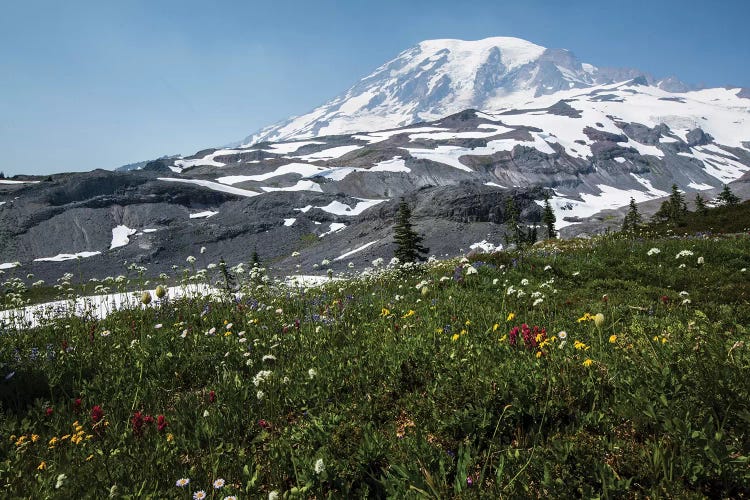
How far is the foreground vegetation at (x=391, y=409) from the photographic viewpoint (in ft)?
7.97

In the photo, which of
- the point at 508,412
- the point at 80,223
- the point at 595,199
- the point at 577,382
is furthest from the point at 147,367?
the point at 595,199

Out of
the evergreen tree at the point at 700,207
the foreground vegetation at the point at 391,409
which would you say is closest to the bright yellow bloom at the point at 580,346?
the foreground vegetation at the point at 391,409

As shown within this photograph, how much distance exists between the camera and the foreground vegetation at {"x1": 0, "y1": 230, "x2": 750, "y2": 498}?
2.43m

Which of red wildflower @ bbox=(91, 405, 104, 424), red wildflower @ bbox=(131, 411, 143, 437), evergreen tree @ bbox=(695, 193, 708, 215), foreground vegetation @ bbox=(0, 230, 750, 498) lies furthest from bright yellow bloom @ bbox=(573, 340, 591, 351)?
evergreen tree @ bbox=(695, 193, 708, 215)

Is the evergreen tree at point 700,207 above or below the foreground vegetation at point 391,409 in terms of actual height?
below

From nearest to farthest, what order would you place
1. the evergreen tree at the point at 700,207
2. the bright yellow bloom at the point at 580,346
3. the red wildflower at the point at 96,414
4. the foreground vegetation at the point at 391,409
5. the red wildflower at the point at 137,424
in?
the foreground vegetation at the point at 391,409
the red wildflower at the point at 137,424
the red wildflower at the point at 96,414
the bright yellow bloom at the point at 580,346
the evergreen tree at the point at 700,207

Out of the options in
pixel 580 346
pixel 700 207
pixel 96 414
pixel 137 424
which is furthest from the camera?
pixel 700 207

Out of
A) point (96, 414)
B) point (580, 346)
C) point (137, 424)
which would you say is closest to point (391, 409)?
point (580, 346)

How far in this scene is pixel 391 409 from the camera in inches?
148

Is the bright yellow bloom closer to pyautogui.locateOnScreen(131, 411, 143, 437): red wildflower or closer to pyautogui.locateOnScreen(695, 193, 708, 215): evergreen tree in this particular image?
pyautogui.locateOnScreen(131, 411, 143, 437): red wildflower

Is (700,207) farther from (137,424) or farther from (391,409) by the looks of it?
(137,424)

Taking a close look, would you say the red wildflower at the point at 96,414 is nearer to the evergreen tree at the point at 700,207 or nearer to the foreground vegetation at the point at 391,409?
the foreground vegetation at the point at 391,409

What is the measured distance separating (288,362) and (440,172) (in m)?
175

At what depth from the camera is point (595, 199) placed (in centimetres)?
17450
